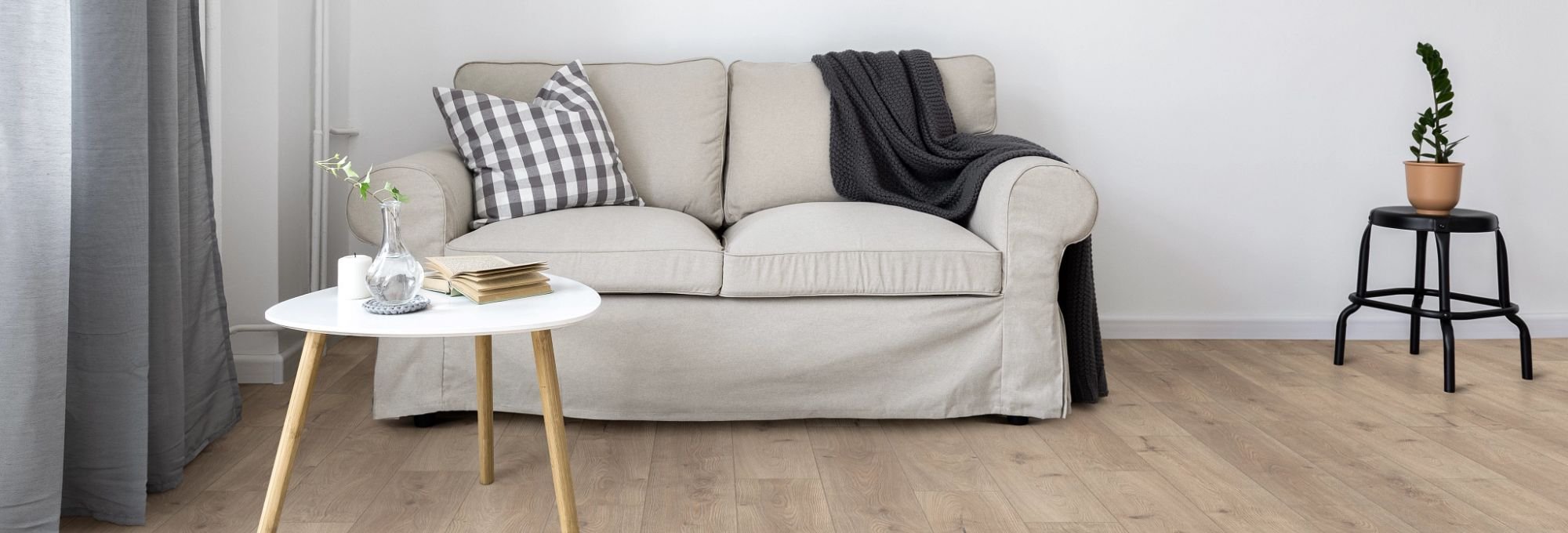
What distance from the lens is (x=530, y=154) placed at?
8.31 ft

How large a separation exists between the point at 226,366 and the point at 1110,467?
1.75 metres

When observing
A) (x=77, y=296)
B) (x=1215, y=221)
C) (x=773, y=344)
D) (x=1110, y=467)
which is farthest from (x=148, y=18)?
(x=1215, y=221)

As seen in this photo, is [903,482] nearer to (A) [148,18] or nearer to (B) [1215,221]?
(A) [148,18]

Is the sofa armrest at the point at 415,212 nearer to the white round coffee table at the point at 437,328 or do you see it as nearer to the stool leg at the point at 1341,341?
the white round coffee table at the point at 437,328

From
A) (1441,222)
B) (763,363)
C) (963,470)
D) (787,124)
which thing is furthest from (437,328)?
(1441,222)

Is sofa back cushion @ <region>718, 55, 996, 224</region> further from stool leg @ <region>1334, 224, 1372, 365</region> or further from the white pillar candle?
the white pillar candle

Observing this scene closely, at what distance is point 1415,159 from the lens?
3.21 metres

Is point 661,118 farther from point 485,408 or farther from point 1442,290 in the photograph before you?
point 1442,290

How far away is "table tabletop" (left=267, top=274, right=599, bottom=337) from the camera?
144cm

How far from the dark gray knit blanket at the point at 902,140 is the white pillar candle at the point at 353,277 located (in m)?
1.36

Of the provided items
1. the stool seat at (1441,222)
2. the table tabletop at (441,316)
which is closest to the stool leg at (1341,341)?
the stool seat at (1441,222)

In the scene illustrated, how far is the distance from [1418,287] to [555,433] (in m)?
2.53

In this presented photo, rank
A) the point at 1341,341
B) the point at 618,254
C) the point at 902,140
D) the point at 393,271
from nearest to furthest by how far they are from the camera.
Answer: the point at 393,271 < the point at 618,254 < the point at 902,140 < the point at 1341,341

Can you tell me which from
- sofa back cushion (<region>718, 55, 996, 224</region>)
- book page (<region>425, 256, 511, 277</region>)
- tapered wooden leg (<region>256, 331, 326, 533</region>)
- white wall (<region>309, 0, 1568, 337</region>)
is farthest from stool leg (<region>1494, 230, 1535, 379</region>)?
tapered wooden leg (<region>256, 331, 326, 533</region>)
